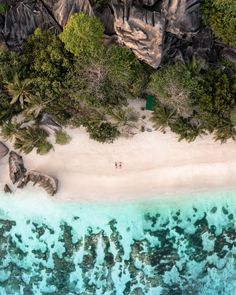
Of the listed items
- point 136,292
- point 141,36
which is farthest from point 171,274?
point 141,36

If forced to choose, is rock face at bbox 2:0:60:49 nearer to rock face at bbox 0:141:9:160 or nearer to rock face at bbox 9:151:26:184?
rock face at bbox 0:141:9:160

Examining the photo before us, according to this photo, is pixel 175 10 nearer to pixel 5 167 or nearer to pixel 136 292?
pixel 5 167

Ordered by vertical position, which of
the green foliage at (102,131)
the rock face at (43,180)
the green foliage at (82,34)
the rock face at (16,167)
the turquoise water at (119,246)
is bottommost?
the turquoise water at (119,246)

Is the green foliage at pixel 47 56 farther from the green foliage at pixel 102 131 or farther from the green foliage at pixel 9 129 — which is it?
the green foliage at pixel 102 131

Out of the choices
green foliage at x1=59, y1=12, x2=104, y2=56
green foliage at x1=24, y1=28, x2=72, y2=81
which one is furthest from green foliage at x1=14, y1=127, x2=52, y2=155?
green foliage at x1=59, y1=12, x2=104, y2=56

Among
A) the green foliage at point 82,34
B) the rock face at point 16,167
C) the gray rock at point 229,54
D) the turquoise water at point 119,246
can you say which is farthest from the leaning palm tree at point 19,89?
the gray rock at point 229,54
